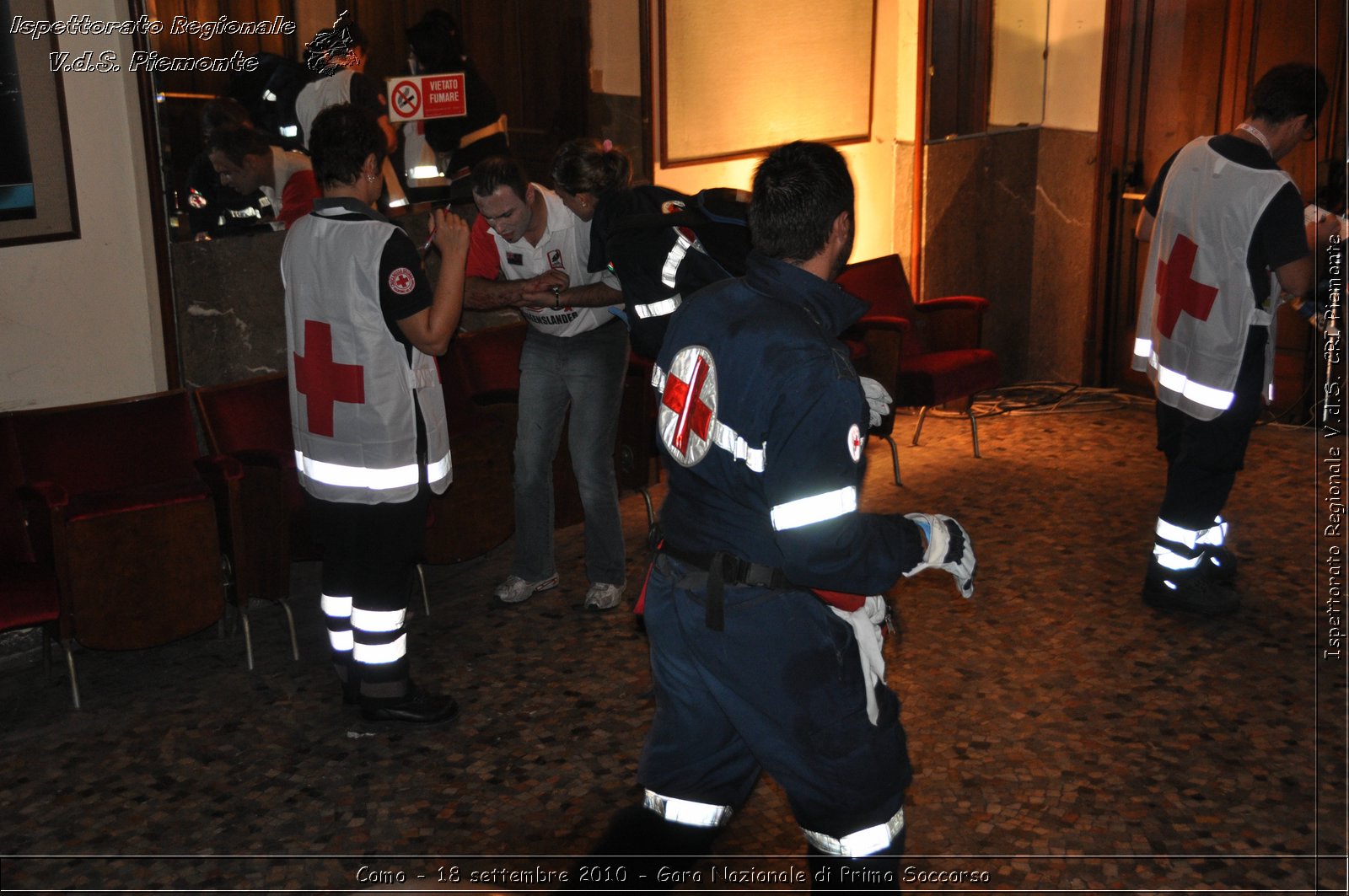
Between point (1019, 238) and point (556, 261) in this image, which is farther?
point (1019, 238)

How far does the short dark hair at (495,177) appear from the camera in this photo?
4223 millimetres

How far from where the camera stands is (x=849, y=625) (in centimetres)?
244

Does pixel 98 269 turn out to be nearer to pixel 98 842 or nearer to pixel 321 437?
pixel 321 437

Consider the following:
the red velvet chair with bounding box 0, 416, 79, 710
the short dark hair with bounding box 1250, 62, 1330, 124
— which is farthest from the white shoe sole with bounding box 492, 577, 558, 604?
the short dark hair with bounding box 1250, 62, 1330, 124

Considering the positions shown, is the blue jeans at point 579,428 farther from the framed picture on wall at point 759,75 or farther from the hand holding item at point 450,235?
the framed picture on wall at point 759,75

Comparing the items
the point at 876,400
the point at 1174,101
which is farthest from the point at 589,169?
the point at 1174,101

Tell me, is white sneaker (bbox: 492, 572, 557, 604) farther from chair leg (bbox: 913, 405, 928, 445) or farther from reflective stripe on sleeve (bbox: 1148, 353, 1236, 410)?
chair leg (bbox: 913, 405, 928, 445)

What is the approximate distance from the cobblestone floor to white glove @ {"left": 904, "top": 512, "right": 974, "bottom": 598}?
3.49ft

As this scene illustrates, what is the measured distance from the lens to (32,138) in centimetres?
432

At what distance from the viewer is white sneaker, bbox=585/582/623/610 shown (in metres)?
4.72

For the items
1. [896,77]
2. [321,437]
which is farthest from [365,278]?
[896,77]

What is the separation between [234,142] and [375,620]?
75.8 inches

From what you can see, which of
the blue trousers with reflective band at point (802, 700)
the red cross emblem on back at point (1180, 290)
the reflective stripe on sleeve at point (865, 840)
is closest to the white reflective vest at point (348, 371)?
the blue trousers with reflective band at point (802, 700)

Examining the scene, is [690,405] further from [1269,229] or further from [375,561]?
[1269,229]
